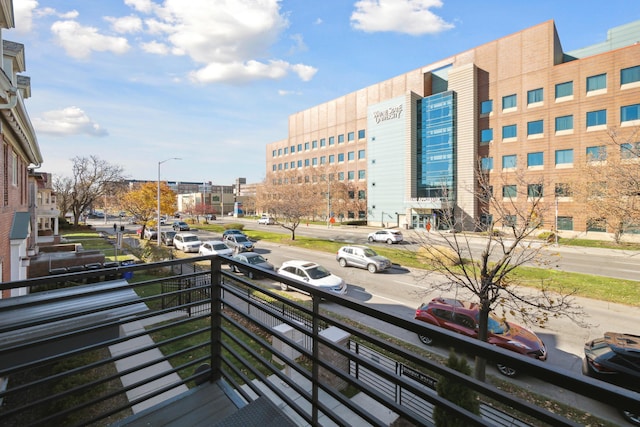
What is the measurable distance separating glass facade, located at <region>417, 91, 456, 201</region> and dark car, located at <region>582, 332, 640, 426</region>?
1442 inches

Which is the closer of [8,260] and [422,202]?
[8,260]

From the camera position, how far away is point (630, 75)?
103 feet

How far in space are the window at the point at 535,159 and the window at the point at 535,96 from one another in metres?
6.16

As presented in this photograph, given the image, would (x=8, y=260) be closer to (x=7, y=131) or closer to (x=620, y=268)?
(x=7, y=131)

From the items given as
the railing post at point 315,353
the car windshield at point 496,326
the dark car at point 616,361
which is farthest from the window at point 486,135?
the railing post at point 315,353

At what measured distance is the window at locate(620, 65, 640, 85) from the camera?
1228 inches

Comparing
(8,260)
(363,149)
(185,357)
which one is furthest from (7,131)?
(363,149)

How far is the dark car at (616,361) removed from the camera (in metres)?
7.11

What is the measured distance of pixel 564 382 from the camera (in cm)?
117

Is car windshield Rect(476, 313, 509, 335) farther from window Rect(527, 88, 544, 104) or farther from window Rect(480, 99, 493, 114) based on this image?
window Rect(480, 99, 493, 114)

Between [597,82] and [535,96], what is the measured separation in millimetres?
5581

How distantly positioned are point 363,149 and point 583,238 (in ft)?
116

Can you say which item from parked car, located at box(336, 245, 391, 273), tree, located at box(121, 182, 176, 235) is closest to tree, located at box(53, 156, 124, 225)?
tree, located at box(121, 182, 176, 235)

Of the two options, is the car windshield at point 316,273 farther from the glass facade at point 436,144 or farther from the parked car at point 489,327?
the glass facade at point 436,144
